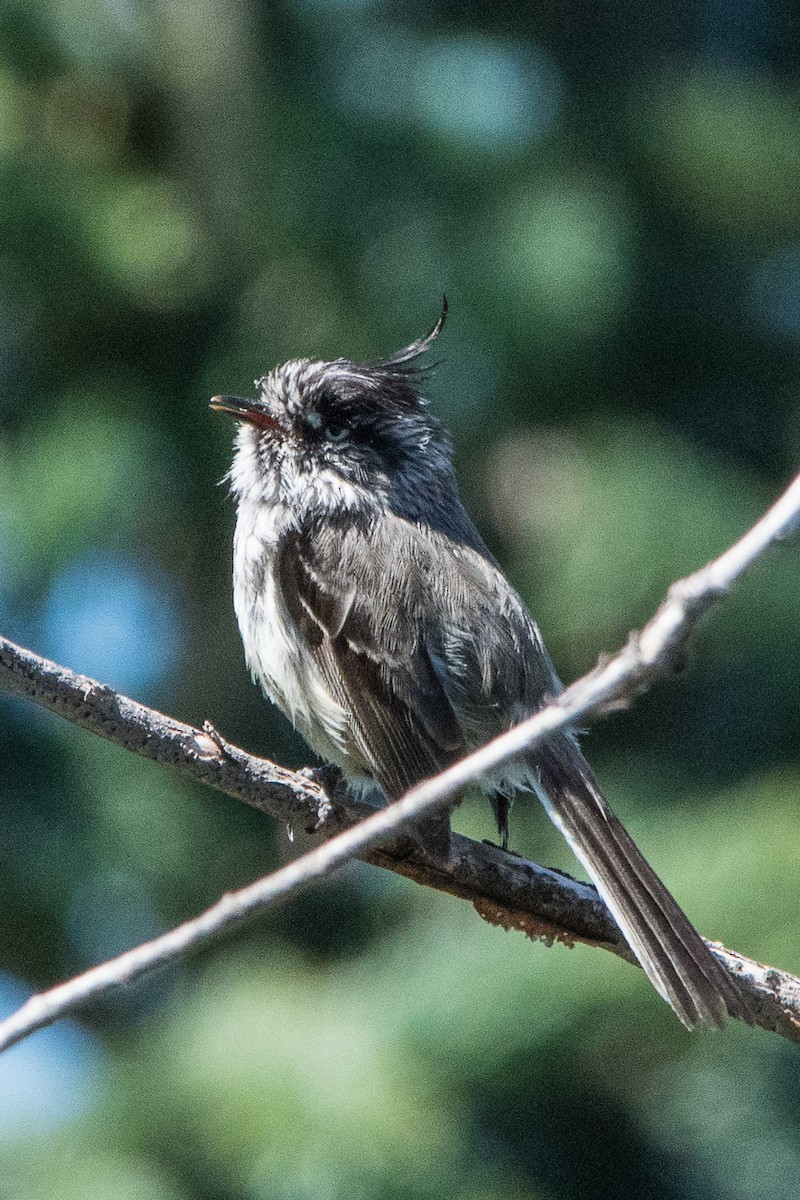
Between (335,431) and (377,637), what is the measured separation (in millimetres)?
1097

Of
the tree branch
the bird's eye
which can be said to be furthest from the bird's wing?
the bird's eye

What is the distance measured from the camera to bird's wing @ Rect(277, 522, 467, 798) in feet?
14.6

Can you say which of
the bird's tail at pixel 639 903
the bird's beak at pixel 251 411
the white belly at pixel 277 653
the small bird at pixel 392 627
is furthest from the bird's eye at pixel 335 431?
the bird's tail at pixel 639 903

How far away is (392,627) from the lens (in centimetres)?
A: 471

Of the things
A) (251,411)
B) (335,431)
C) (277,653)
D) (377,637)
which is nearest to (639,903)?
(377,637)

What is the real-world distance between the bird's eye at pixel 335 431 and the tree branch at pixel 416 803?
1580mm

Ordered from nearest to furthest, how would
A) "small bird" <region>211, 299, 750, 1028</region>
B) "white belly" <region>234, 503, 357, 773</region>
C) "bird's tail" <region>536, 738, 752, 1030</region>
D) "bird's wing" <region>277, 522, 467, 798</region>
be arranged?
"bird's tail" <region>536, 738, 752, 1030</region> → "small bird" <region>211, 299, 750, 1028</region> → "bird's wing" <region>277, 522, 467, 798</region> → "white belly" <region>234, 503, 357, 773</region>

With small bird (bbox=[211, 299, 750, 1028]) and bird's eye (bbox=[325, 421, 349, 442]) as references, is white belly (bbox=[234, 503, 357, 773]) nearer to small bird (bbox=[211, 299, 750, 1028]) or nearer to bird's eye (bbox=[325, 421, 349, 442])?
small bird (bbox=[211, 299, 750, 1028])

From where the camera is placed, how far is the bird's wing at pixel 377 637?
14.6 feet

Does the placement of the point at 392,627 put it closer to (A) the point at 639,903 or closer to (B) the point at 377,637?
(B) the point at 377,637

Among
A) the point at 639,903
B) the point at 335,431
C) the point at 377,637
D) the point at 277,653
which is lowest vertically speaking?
the point at 639,903

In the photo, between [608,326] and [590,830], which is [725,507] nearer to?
[608,326]

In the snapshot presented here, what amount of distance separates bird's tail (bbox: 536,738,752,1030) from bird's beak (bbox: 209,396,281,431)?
1.58m

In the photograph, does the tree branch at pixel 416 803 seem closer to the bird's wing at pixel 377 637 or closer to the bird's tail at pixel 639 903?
the bird's tail at pixel 639 903
